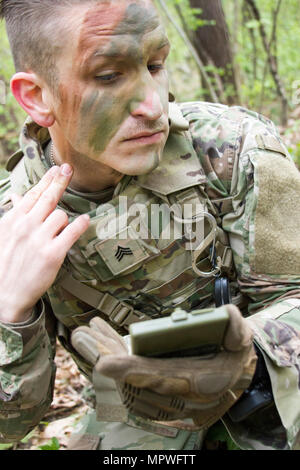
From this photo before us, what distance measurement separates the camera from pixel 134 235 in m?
2.35

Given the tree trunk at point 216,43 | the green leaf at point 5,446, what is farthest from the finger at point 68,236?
the tree trunk at point 216,43

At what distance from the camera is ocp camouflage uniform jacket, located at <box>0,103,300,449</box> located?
85.8 inches

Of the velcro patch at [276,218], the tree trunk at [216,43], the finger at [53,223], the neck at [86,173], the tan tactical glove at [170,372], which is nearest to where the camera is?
the tan tactical glove at [170,372]

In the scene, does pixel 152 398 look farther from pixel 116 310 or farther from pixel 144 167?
pixel 144 167

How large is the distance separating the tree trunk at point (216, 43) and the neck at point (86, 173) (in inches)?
184

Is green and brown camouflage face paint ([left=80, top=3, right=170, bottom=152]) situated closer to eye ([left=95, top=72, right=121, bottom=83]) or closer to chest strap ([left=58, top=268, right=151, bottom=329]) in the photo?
eye ([left=95, top=72, right=121, bottom=83])

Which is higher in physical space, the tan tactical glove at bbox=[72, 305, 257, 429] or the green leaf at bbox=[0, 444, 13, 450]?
the tan tactical glove at bbox=[72, 305, 257, 429]

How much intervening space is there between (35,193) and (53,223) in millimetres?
195

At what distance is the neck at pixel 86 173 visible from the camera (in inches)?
94.3

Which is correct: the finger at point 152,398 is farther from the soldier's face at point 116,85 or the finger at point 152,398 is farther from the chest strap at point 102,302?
the soldier's face at point 116,85

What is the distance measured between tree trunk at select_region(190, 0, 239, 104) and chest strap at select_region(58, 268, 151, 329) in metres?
4.91

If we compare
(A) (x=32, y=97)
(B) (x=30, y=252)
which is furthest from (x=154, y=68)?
(B) (x=30, y=252)

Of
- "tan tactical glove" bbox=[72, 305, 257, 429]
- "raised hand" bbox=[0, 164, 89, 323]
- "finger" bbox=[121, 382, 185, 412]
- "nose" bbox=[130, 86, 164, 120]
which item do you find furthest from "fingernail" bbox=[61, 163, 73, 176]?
"finger" bbox=[121, 382, 185, 412]

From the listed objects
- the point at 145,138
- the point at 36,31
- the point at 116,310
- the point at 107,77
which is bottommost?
the point at 116,310
